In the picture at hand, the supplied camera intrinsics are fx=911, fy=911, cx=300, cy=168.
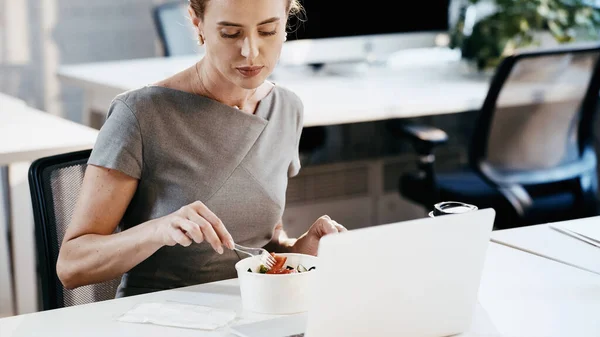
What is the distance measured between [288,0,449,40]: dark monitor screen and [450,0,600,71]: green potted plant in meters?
0.14

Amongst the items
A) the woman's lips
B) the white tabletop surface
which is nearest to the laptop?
the woman's lips

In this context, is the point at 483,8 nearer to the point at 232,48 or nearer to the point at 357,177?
the point at 357,177

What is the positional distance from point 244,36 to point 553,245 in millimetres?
609

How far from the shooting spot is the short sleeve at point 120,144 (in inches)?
54.2

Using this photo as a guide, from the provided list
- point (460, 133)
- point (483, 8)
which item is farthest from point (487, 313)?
point (483, 8)

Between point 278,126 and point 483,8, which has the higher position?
point 278,126

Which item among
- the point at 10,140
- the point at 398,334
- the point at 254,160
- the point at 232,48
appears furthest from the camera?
the point at 10,140

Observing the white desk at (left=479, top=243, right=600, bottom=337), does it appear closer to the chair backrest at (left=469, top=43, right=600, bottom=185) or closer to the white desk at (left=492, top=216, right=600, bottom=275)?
the white desk at (left=492, top=216, right=600, bottom=275)

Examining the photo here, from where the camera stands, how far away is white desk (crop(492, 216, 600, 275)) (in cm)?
143

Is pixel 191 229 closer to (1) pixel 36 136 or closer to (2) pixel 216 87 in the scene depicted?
(2) pixel 216 87

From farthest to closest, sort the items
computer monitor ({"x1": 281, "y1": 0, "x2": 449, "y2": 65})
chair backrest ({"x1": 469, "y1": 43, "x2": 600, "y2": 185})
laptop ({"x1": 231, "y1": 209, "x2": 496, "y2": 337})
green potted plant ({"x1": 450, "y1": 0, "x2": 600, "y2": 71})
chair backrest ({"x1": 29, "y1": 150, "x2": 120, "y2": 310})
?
green potted plant ({"x1": 450, "y1": 0, "x2": 600, "y2": 71}), computer monitor ({"x1": 281, "y1": 0, "x2": 449, "y2": 65}), chair backrest ({"x1": 469, "y1": 43, "x2": 600, "y2": 185}), chair backrest ({"x1": 29, "y1": 150, "x2": 120, "y2": 310}), laptop ({"x1": 231, "y1": 209, "x2": 496, "y2": 337})

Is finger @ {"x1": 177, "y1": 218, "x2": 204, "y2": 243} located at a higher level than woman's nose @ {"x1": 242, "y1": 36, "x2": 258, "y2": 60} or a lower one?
lower

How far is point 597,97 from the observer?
2.75 metres

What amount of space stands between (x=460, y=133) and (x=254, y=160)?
2.64 m
